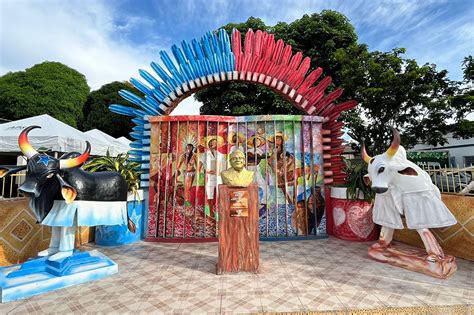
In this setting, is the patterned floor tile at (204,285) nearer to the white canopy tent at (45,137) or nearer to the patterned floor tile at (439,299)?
the patterned floor tile at (439,299)

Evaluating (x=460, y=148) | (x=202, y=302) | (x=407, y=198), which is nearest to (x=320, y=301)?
(x=202, y=302)

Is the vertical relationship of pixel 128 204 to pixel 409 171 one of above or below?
below

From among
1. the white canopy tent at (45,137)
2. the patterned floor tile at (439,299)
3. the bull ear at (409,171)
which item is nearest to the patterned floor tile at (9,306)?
the patterned floor tile at (439,299)

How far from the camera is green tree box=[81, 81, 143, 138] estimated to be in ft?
64.9

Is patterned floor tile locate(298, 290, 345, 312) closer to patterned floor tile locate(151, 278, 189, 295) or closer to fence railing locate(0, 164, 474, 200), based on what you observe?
patterned floor tile locate(151, 278, 189, 295)

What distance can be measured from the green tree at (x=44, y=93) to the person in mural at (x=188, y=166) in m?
17.1

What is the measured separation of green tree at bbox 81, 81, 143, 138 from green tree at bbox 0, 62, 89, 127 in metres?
0.74

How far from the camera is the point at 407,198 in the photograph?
368cm

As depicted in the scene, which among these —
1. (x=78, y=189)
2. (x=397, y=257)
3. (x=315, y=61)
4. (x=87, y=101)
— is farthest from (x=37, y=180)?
(x=87, y=101)

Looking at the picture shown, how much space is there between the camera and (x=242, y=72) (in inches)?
220

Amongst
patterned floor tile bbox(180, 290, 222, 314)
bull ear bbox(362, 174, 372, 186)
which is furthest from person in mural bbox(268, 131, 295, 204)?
patterned floor tile bbox(180, 290, 222, 314)

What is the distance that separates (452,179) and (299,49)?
989 centimetres

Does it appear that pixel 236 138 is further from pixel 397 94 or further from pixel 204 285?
pixel 397 94

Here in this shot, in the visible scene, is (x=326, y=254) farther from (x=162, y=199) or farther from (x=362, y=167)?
(x=162, y=199)
